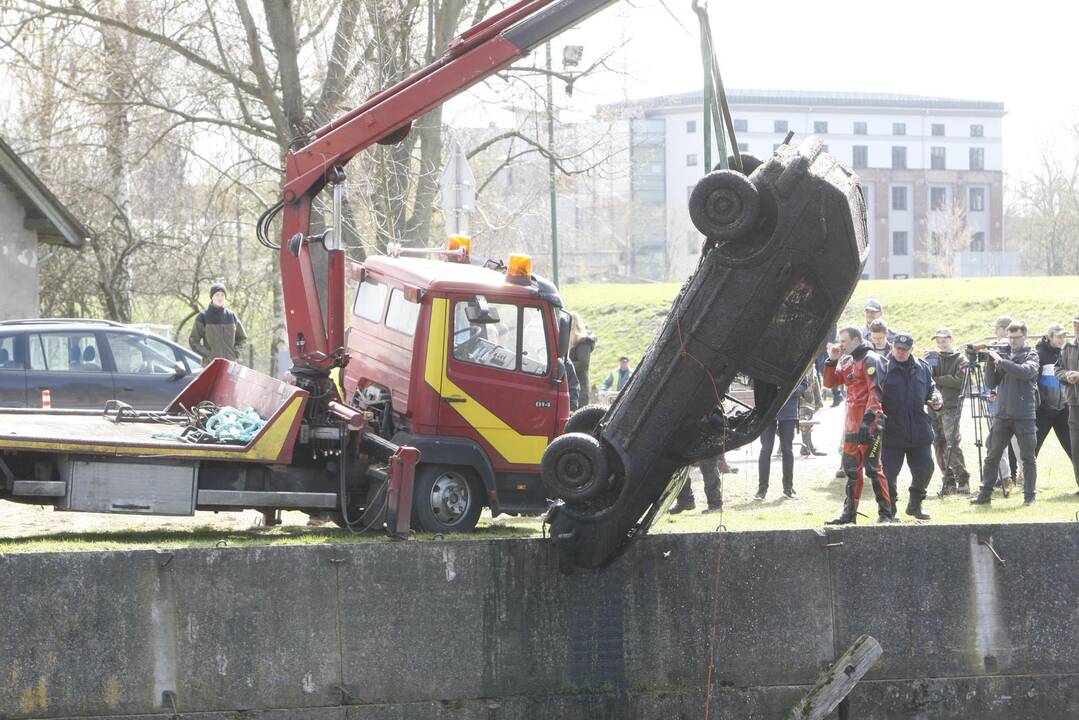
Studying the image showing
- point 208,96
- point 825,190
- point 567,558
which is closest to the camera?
point 825,190

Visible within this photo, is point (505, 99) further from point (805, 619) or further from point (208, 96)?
point (805, 619)

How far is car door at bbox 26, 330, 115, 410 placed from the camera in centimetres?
1712

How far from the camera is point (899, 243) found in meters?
93.2

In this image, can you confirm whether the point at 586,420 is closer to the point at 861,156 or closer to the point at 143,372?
the point at 143,372

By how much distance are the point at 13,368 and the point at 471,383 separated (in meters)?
8.29

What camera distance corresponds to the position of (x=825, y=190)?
25.9 feet

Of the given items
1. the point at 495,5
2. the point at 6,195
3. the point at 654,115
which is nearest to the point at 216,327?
the point at 6,195

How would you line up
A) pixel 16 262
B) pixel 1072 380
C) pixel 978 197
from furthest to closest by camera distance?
pixel 978 197, pixel 16 262, pixel 1072 380

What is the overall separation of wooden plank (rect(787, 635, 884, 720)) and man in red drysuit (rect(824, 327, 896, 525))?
2569mm

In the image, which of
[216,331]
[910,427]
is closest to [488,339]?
[910,427]

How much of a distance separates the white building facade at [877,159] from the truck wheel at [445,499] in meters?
81.7

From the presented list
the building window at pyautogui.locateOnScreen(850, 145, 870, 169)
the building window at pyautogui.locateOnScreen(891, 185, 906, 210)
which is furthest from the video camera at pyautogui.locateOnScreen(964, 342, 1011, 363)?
the building window at pyautogui.locateOnScreen(891, 185, 906, 210)

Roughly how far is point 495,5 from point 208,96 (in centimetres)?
540

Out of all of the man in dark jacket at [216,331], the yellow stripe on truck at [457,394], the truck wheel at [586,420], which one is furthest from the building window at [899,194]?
the truck wheel at [586,420]
